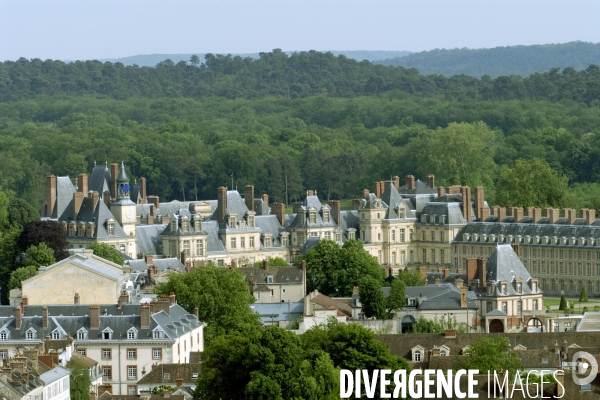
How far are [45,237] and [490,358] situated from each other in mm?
33744

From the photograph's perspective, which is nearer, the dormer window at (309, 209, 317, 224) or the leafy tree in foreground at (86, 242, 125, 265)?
the leafy tree in foreground at (86, 242, 125, 265)

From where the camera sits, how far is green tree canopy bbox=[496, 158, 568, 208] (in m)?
114

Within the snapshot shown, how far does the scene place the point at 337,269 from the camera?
82.3 meters

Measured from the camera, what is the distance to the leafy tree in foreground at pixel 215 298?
67.9 m

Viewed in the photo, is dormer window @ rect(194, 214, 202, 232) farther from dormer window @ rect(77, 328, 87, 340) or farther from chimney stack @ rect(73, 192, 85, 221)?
dormer window @ rect(77, 328, 87, 340)

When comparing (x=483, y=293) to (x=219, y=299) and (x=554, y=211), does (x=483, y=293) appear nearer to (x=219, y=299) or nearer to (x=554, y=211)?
(x=219, y=299)

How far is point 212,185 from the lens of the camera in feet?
477

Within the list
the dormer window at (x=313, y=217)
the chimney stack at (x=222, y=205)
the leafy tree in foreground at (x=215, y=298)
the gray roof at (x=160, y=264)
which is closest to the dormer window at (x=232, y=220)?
the chimney stack at (x=222, y=205)

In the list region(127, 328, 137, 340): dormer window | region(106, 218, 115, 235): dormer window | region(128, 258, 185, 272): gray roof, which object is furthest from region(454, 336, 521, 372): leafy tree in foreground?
region(106, 218, 115, 235): dormer window

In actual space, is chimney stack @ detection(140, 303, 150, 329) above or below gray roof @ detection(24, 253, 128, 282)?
below

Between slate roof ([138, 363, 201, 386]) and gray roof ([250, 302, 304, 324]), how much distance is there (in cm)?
1281

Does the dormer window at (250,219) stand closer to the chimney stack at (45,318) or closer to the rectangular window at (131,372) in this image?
the chimney stack at (45,318)

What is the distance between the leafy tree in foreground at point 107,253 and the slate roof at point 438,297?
13.5m

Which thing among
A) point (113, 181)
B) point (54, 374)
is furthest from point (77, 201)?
point (54, 374)
